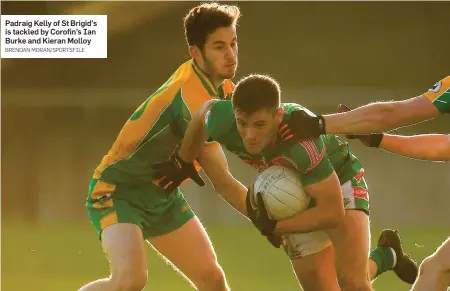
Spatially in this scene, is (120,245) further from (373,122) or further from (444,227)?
(444,227)

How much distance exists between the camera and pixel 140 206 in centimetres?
468

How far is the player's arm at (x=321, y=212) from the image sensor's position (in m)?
4.31

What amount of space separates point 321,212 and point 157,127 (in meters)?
0.97

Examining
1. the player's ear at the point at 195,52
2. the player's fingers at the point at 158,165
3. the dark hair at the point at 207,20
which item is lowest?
the player's fingers at the point at 158,165

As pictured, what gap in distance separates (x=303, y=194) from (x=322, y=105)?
8578mm

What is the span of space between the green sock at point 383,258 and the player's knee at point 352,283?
30.3 inches

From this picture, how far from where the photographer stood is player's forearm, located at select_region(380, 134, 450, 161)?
15.6 feet

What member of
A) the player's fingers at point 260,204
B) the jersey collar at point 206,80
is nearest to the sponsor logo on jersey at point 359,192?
the player's fingers at point 260,204

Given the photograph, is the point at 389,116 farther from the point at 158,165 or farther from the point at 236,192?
the point at 158,165

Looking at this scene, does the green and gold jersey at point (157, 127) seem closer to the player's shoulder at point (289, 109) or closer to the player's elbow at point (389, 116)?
the player's shoulder at point (289, 109)

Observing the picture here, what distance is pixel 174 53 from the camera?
12.4 metres

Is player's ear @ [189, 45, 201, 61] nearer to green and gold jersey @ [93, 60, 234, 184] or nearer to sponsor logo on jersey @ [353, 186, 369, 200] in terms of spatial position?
green and gold jersey @ [93, 60, 234, 184]

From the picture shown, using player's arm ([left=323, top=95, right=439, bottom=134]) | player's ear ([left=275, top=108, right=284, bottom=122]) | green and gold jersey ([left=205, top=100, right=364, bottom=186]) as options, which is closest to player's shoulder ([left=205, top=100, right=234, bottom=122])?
green and gold jersey ([left=205, top=100, right=364, bottom=186])

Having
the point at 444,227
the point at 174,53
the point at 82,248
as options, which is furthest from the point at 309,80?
the point at 82,248
